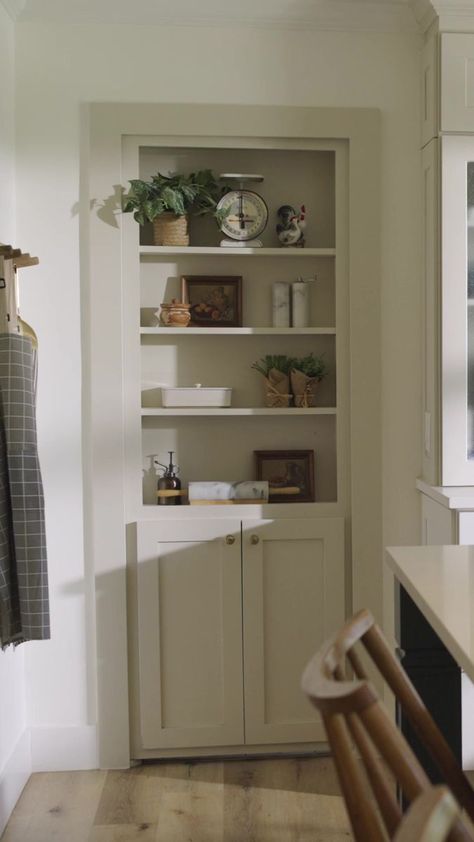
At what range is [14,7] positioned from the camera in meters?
2.67

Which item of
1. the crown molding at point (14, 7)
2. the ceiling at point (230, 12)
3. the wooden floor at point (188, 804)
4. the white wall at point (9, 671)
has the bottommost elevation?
the wooden floor at point (188, 804)

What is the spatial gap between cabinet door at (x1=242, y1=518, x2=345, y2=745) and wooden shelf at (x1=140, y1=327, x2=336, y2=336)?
2.15ft

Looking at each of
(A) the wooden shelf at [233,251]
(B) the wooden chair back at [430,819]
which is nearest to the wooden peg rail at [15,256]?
(A) the wooden shelf at [233,251]

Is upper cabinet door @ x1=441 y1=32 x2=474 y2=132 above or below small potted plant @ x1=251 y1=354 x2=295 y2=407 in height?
above

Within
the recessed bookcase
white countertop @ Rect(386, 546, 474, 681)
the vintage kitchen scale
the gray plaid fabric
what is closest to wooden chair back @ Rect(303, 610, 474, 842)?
white countertop @ Rect(386, 546, 474, 681)

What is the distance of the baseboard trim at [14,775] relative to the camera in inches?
98.5

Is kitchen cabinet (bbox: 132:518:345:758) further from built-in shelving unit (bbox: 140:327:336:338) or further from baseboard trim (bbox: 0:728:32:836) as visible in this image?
built-in shelving unit (bbox: 140:327:336:338)

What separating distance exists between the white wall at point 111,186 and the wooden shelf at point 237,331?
22 centimetres

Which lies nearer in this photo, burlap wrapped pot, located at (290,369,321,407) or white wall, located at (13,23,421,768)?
white wall, located at (13,23,421,768)

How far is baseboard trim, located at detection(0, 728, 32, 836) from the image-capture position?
250 cm

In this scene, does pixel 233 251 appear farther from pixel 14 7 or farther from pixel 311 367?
pixel 14 7

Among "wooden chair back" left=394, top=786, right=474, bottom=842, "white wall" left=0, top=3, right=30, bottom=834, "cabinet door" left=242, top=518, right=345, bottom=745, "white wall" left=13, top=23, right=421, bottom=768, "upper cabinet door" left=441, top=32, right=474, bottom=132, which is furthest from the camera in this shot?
"cabinet door" left=242, top=518, right=345, bottom=745

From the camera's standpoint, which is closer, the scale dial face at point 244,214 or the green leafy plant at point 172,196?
the green leafy plant at point 172,196

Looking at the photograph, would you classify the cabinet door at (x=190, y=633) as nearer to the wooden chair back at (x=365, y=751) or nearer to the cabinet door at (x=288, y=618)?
the cabinet door at (x=288, y=618)
